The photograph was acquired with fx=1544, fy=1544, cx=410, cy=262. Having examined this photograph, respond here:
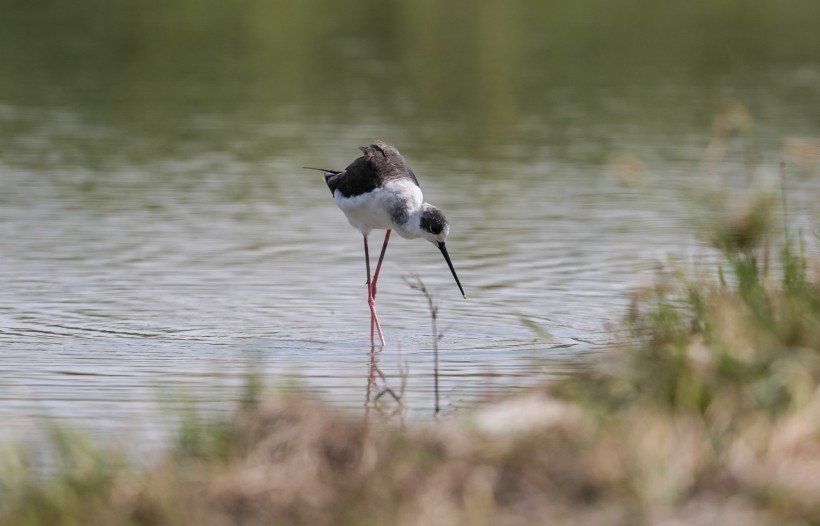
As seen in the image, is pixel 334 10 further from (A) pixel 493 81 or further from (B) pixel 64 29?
(A) pixel 493 81

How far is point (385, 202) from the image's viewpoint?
10914 mm

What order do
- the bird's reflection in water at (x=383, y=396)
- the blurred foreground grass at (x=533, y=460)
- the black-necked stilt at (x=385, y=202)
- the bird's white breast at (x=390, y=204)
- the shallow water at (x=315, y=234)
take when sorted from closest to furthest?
the blurred foreground grass at (x=533, y=460) < the bird's reflection in water at (x=383, y=396) < the shallow water at (x=315, y=234) < the black-necked stilt at (x=385, y=202) < the bird's white breast at (x=390, y=204)

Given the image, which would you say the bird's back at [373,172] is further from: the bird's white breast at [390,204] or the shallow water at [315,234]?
the shallow water at [315,234]

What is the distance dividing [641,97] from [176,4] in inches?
573

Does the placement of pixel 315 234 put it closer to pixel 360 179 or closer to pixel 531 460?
→ pixel 360 179

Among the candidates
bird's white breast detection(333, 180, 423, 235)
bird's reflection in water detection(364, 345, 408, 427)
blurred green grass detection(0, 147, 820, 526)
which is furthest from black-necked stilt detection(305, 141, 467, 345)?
blurred green grass detection(0, 147, 820, 526)

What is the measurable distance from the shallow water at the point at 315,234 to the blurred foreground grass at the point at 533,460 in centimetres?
68

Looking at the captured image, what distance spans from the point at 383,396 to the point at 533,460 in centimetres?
282

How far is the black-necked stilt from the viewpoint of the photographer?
10.7 meters

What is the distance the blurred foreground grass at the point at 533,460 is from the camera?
5062 mm

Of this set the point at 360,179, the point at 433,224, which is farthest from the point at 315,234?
the point at 433,224

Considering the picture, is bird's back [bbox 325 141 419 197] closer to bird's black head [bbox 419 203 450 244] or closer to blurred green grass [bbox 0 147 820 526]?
bird's black head [bbox 419 203 450 244]

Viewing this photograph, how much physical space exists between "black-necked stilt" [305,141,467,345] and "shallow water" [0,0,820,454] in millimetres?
581

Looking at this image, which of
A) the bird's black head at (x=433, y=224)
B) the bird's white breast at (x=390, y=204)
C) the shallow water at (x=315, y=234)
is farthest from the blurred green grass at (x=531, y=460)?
the bird's white breast at (x=390, y=204)
